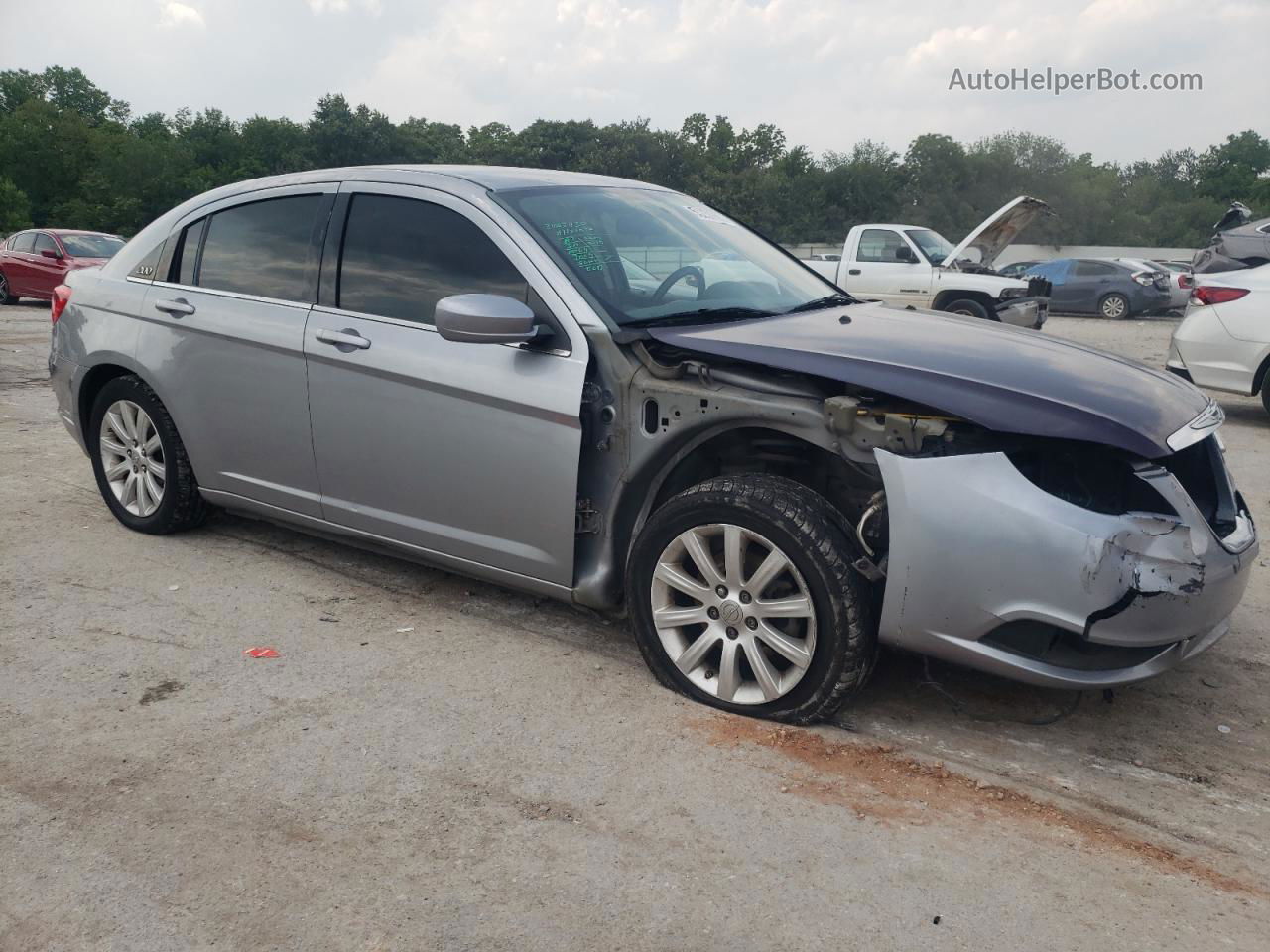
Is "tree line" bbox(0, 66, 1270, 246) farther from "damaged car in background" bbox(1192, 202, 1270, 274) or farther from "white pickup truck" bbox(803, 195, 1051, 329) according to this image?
"damaged car in background" bbox(1192, 202, 1270, 274)

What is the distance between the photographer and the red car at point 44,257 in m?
19.3

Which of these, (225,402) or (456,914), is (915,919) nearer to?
(456,914)

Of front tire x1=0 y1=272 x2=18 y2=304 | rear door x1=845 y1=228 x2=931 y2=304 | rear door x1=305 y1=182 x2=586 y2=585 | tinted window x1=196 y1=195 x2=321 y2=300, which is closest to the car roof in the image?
rear door x1=305 y1=182 x2=586 y2=585

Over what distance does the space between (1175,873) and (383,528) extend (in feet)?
9.35

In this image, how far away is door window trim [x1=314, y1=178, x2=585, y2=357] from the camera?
369 centimetres

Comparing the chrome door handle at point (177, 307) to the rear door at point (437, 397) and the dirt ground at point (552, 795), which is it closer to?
the rear door at point (437, 397)

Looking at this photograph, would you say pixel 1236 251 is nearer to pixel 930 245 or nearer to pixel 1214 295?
pixel 1214 295

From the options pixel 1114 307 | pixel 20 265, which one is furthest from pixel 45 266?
pixel 1114 307

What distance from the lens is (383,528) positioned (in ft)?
13.9

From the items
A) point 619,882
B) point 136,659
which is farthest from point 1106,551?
point 136,659

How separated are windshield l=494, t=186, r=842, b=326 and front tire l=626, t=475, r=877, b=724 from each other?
747 mm

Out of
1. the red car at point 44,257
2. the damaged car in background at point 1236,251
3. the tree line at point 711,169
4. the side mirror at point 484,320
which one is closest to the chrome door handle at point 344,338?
the side mirror at point 484,320

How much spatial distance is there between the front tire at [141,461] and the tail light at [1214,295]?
7591mm

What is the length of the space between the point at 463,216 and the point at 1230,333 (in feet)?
22.9
